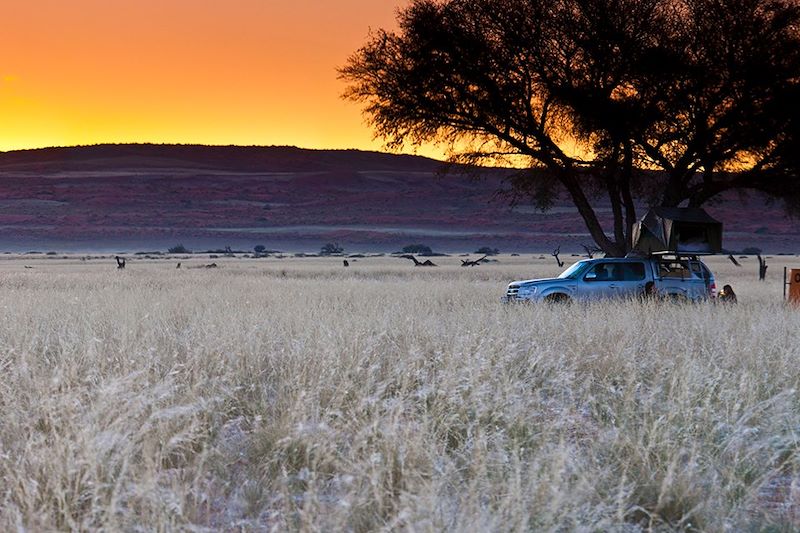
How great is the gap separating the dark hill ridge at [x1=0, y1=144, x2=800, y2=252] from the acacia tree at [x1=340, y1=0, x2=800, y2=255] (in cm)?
8042

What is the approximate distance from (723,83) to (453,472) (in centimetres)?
2101

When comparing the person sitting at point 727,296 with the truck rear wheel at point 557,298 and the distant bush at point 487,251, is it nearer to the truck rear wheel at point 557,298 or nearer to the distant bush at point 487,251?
the truck rear wheel at point 557,298

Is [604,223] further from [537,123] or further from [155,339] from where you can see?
[155,339]

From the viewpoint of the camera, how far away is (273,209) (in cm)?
15338

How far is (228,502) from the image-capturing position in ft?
17.3

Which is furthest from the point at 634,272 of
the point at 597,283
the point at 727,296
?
the point at 727,296

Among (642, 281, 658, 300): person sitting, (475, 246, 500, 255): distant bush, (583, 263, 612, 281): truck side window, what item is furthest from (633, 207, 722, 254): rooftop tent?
(475, 246, 500, 255): distant bush

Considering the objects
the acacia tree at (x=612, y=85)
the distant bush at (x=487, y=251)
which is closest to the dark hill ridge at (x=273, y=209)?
the distant bush at (x=487, y=251)

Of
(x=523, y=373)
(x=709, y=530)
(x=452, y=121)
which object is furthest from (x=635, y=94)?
(x=709, y=530)

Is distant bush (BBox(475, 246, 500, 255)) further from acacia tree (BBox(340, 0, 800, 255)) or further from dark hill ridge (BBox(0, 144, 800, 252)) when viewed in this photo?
acacia tree (BBox(340, 0, 800, 255))

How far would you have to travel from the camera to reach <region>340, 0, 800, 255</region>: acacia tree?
2383cm

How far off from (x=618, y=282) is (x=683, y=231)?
3.38 metres

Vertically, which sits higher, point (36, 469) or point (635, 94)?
point (635, 94)

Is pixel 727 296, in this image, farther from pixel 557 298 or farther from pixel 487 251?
pixel 487 251
